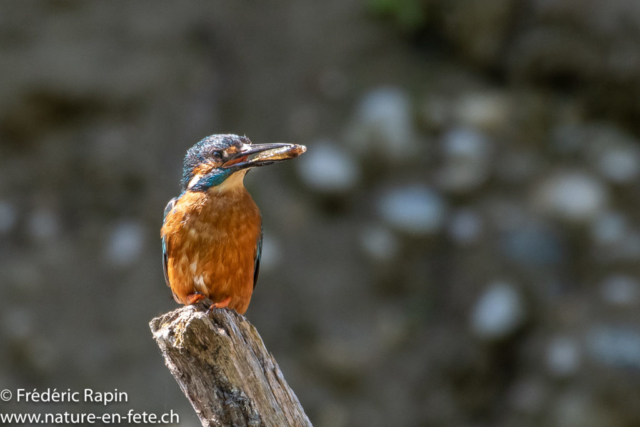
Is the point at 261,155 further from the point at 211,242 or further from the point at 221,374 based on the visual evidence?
the point at 221,374

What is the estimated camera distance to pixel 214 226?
138 inches

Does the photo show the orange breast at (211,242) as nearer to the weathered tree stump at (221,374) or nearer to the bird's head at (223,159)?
the bird's head at (223,159)

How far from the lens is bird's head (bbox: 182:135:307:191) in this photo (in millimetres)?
3393

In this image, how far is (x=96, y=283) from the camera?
6539 mm

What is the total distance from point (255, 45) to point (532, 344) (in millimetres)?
4020

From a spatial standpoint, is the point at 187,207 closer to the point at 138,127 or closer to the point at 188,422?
the point at 188,422

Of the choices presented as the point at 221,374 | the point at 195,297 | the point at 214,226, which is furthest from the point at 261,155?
the point at 221,374

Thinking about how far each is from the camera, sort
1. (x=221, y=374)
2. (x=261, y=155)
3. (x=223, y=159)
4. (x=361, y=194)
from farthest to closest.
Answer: (x=361, y=194) < (x=223, y=159) < (x=261, y=155) < (x=221, y=374)

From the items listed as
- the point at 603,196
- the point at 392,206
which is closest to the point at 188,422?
the point at 392,206

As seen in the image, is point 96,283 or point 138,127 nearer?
Result: point 96,283

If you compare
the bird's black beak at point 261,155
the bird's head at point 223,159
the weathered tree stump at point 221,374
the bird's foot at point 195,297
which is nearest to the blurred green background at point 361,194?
the bird's foot at point 195,297

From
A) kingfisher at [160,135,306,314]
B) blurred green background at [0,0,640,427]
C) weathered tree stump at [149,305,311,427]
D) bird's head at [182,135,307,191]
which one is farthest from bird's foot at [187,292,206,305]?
blurred green background at [0,0,640,427]

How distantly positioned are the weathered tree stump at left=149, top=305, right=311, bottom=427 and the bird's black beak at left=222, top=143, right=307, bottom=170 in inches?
34.7

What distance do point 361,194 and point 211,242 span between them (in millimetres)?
3550
